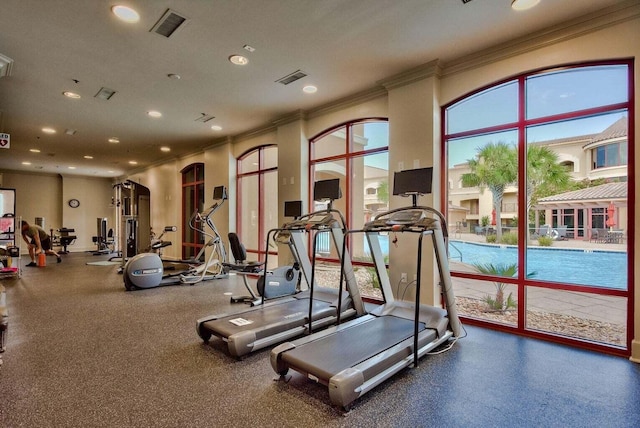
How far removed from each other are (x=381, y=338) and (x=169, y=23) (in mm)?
3841

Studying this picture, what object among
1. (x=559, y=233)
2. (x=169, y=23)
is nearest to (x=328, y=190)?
(x=169, y=23)

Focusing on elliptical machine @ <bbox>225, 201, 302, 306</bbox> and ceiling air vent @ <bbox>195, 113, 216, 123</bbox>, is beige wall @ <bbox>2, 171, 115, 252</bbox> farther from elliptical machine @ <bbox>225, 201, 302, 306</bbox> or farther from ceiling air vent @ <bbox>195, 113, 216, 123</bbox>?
elliptical machine @ <bbox>225, 201, 302, 306</bbox>

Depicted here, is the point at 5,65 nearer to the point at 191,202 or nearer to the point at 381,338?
the point at 381,338

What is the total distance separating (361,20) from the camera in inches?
134

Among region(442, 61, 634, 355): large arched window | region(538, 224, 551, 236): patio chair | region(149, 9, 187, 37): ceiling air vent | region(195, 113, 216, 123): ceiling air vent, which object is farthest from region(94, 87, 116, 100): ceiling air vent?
region(538, 224, 551, 236): patio chair

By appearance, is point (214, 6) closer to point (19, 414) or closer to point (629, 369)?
A: point (19, 414)

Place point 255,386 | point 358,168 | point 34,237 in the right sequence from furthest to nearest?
1. point 34,237
2. point 358,168
3. point 255,386

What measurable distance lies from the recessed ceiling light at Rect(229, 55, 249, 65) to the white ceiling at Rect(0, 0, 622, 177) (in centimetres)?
10

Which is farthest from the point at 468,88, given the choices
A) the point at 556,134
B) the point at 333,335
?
the point at 333,335

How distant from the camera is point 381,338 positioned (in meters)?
3.11

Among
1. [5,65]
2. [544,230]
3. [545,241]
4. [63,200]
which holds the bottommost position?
[545,241]

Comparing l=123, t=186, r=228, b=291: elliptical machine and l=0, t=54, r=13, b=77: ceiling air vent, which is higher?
l=0, t=54, r=13, b=77: ceiling air vent

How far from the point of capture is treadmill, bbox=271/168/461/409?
2.45 meters

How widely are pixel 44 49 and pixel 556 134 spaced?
20.0 ft
